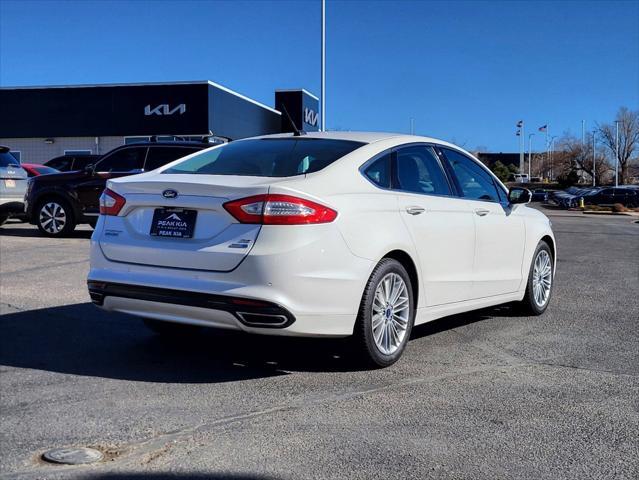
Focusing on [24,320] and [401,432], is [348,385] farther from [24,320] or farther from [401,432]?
[24,320]

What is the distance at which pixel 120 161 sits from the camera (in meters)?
13.0

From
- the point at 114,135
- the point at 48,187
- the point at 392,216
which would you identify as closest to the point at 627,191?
the point at 114,135

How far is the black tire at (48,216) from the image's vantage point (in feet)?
43.5

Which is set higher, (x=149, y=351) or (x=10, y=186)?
(x=10, y=186)

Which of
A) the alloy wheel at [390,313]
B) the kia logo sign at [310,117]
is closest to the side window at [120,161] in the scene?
the alloy wheel at [390,313]

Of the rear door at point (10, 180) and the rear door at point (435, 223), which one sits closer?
the rear door at point (435, 223)

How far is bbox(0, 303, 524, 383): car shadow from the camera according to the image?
16.3ft

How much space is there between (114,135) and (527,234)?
31.0 meters

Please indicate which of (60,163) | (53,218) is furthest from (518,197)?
(60,163)

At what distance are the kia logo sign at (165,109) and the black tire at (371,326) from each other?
30.7m

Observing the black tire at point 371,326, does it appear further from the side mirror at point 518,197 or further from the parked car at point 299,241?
the side mirror at point 518,197

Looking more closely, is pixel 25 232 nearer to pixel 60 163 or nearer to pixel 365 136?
pixel 60 163

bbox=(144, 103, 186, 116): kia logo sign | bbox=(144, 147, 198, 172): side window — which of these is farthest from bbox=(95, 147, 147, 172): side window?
bbox=(144, 103, 186, 116): kia logo sign

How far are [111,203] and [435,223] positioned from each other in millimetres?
2438
